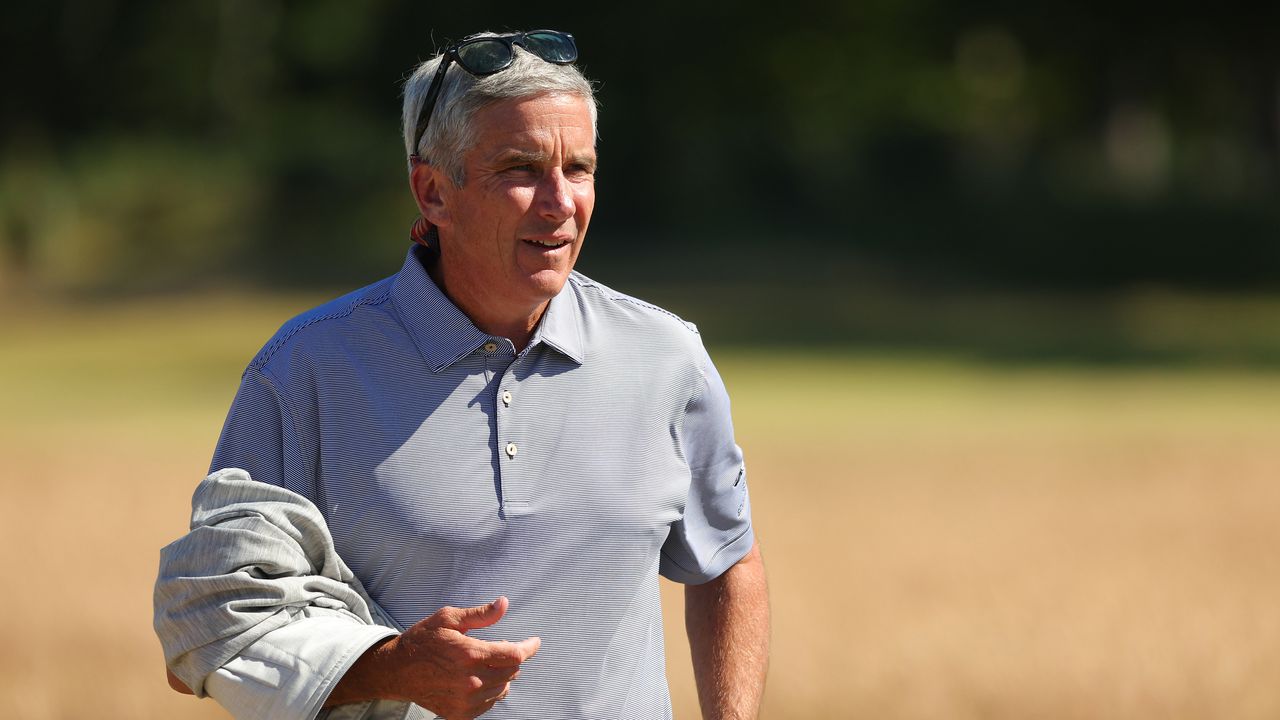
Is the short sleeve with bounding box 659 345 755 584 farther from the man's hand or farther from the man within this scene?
the man's hand

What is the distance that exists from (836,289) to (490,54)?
2870 centimetres

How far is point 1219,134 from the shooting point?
50000 mm

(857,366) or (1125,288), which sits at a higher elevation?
(857,366)

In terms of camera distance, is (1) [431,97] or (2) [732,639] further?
(2) [732,639]

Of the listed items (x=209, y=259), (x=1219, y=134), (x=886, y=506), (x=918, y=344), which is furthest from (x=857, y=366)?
(x=1219, y=134)

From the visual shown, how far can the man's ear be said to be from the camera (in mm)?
2576

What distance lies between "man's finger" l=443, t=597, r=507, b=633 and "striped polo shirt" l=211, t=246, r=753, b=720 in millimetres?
184

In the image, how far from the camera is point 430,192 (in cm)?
261

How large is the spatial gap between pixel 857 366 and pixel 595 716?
63.3ft

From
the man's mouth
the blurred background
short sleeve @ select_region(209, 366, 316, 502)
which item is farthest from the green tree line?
short sleeve @ select_region(209, 366, 316, 502)

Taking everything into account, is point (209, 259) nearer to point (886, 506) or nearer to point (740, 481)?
point (886, 506)

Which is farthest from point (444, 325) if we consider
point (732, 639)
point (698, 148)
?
point (698, 148)

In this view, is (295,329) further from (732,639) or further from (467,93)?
(732,639)

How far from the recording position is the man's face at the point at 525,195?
2.47 metres
